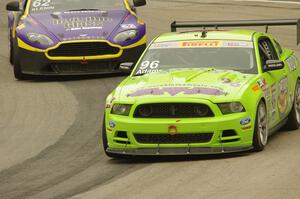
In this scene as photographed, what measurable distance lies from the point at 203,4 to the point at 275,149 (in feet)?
67.8

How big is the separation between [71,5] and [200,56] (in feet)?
23.9

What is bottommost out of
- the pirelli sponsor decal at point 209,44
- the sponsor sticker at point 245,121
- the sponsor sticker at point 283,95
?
the sponsor sticker at point 283,95

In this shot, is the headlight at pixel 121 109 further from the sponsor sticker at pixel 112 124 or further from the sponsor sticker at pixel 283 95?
the sponsor sticker at pixel 283 95

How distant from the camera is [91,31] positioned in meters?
20.5

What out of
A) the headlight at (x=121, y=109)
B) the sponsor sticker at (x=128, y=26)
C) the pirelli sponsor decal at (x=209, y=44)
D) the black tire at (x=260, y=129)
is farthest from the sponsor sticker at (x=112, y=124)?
the sponsor sticker at (x=128, y=26)

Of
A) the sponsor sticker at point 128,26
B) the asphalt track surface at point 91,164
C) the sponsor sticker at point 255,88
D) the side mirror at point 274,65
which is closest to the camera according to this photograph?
the asphalt track surface at point 91,164

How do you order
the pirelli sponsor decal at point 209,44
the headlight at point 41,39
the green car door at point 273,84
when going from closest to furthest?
the green car door at point 273,84 < the pirelli sponsor decal at point 209,44 < the headlight at point 41,39

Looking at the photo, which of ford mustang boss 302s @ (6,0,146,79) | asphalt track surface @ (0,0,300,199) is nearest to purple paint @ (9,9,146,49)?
ford mustang boss 302s @ (6,0,146,79)

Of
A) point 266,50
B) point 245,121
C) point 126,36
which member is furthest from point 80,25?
point 245,121

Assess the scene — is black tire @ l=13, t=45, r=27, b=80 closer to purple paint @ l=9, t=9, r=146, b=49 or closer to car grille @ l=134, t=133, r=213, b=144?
purple paint @ l=9, t=9, r=146, b=49

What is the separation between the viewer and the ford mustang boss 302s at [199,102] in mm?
12961

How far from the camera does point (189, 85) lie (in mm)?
13391

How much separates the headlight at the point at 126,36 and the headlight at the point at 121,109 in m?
7.15

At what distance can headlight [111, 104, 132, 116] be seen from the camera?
1325cm
